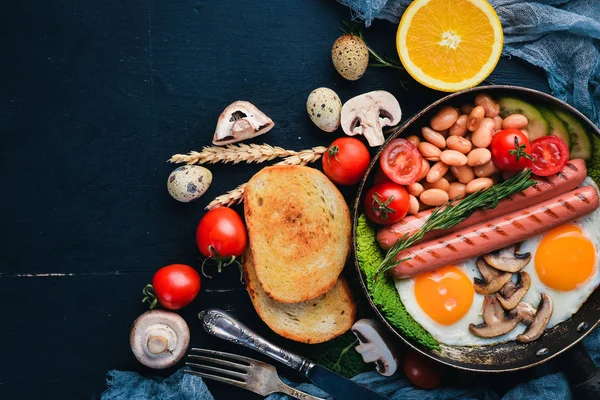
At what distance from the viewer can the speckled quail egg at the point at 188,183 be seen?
3.54 metres

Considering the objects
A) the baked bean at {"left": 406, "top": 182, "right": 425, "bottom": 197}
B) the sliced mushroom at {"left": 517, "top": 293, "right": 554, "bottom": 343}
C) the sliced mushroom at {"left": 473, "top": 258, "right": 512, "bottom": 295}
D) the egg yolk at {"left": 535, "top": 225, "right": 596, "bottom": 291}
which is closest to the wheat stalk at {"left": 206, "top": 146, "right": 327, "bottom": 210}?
the baked bean at {"left": 406, "top": 182, "right": 425, "bottom": 197}

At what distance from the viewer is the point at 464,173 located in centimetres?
351

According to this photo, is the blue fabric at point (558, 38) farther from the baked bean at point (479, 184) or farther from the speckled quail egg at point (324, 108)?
the baked bean at point (479, 184)

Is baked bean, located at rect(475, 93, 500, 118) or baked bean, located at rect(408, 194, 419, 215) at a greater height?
baked bean, located at rect(475, 93, 500, 118)

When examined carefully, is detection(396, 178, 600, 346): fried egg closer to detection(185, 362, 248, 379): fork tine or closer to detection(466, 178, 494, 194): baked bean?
detection(466, 178, 494, 194): baked bean

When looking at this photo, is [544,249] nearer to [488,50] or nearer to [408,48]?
[488,50]

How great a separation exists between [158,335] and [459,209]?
196 centimetres

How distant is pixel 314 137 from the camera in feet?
12.4

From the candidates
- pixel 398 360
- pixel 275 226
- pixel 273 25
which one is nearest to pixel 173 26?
pixel 273 25

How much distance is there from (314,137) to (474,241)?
3.89ft

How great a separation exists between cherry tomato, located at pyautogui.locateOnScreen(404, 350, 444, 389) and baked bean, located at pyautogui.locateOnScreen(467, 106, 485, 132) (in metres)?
1.43

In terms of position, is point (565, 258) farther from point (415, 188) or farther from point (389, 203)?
point (389, 203)

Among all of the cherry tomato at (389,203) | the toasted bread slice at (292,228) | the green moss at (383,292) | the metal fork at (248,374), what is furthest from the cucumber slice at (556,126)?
the metal fork at (248,374)

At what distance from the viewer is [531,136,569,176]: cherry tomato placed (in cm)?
343
